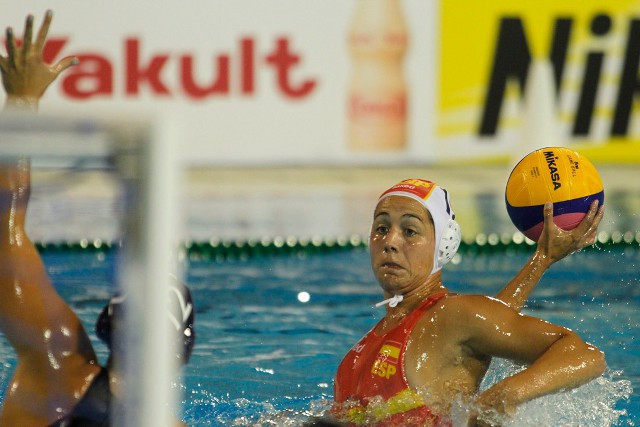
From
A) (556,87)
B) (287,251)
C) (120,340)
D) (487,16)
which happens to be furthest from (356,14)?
(120,340)

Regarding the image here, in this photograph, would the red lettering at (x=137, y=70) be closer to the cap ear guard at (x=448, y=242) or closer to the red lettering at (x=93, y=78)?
the red lettering at (x=93, y=78)

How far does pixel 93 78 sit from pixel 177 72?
722 millimetres

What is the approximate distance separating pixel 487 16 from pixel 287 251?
413 centimetres

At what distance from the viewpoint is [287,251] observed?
6156 mm

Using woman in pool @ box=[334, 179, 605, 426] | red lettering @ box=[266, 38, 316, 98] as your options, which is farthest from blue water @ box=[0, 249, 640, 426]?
red lettering @ box=[266, 38, 316, 98]

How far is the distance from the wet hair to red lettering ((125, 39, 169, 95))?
720cm

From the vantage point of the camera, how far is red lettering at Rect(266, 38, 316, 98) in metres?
9.35

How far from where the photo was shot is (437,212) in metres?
2.72

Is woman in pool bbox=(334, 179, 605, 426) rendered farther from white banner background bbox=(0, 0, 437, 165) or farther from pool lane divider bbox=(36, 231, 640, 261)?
white banner background bbox=(0, 0, 437, 165)

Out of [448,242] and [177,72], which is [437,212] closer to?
[448,242]

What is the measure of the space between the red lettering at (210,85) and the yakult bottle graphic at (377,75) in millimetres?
1104

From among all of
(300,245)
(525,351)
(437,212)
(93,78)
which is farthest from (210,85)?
(525,351)

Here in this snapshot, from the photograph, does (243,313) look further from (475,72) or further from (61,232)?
(475,72)

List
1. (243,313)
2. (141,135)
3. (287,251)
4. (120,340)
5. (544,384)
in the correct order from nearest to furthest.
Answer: (141,135)
(120,340)
(544,384)
(243,313)
(287,251)
